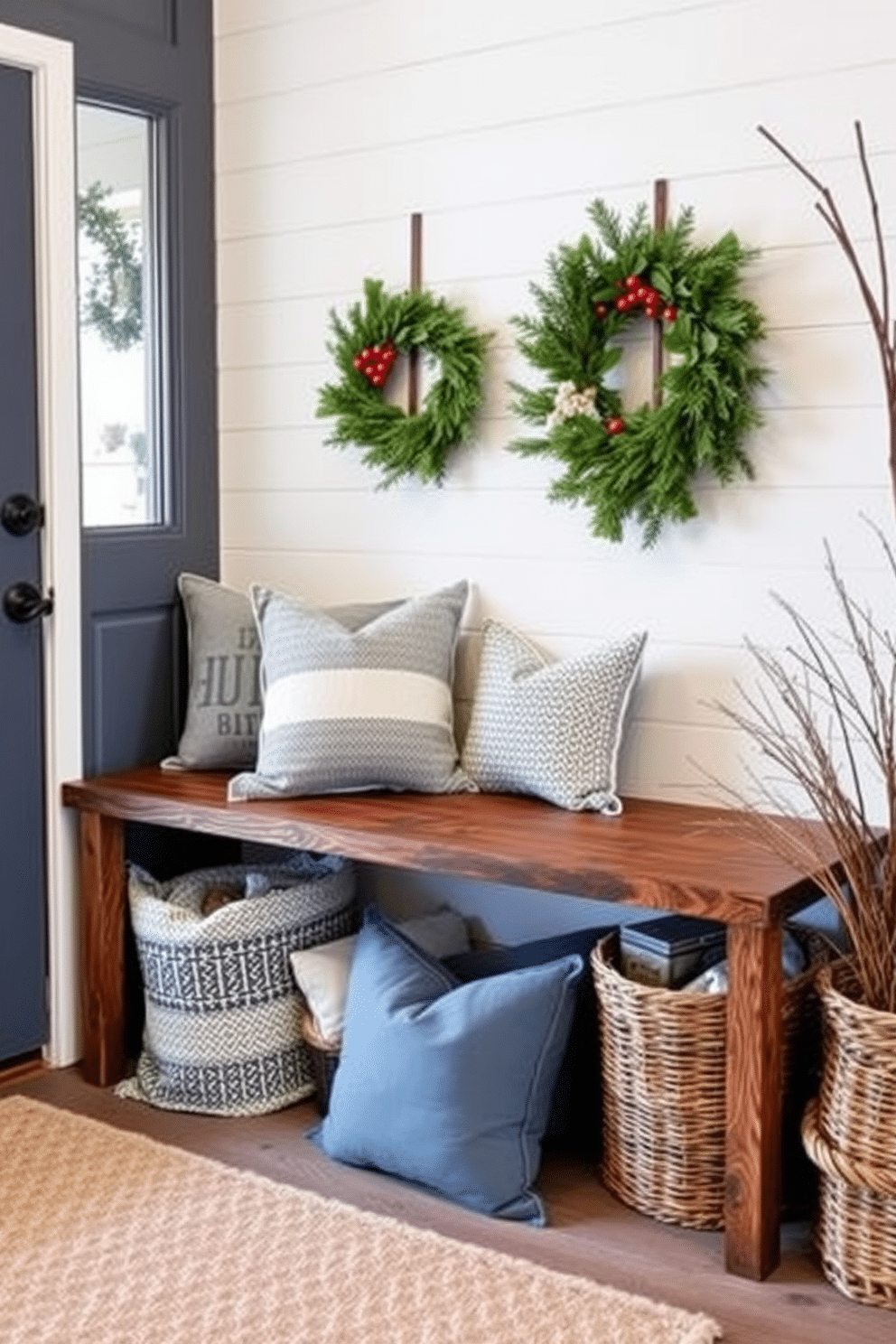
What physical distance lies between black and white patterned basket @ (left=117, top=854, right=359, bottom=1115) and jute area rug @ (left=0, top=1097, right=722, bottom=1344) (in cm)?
26

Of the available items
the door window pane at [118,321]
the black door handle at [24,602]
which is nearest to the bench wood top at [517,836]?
the black door handle at [24,602]

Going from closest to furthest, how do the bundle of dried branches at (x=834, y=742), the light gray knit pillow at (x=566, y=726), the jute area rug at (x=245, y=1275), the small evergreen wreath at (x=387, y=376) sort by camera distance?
the jute area rug at (x=245, y=1275)
the bundle of dried branches at (x=834, y=742)
the light gray knit pillow at (x=566, y=726)
the small evergreen wreath at (x=387, y=376)

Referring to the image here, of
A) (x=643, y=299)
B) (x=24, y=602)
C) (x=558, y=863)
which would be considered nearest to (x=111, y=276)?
(x=24, y=602)

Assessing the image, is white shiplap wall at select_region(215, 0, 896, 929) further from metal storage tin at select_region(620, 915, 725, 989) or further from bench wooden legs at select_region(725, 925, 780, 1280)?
bench wooden legs at select_region(725, 925, 780, 1280)

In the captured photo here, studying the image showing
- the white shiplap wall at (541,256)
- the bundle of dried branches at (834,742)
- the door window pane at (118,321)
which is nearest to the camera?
the bundle of dried branches at (834,742)

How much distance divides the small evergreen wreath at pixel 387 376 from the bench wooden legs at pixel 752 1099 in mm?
1238

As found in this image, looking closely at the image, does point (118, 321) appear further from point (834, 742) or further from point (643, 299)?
point (834, 742)

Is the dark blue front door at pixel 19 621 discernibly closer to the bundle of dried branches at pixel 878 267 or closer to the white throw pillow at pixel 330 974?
the white throw pillow at pixel 330 974

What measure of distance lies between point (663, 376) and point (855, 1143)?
1.34 metres

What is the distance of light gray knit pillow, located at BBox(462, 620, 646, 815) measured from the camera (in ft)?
9.56

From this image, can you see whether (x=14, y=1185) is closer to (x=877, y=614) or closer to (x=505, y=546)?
(x=505, y=546)

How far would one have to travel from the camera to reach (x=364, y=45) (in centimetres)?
330

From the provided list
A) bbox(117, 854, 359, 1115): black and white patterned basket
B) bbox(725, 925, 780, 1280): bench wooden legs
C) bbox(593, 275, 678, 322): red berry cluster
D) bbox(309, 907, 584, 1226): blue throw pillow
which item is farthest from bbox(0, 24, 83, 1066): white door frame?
bbox(725, 925, 780, 1280): bench wooden legs

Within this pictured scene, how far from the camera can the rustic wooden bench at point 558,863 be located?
94.5 inches
